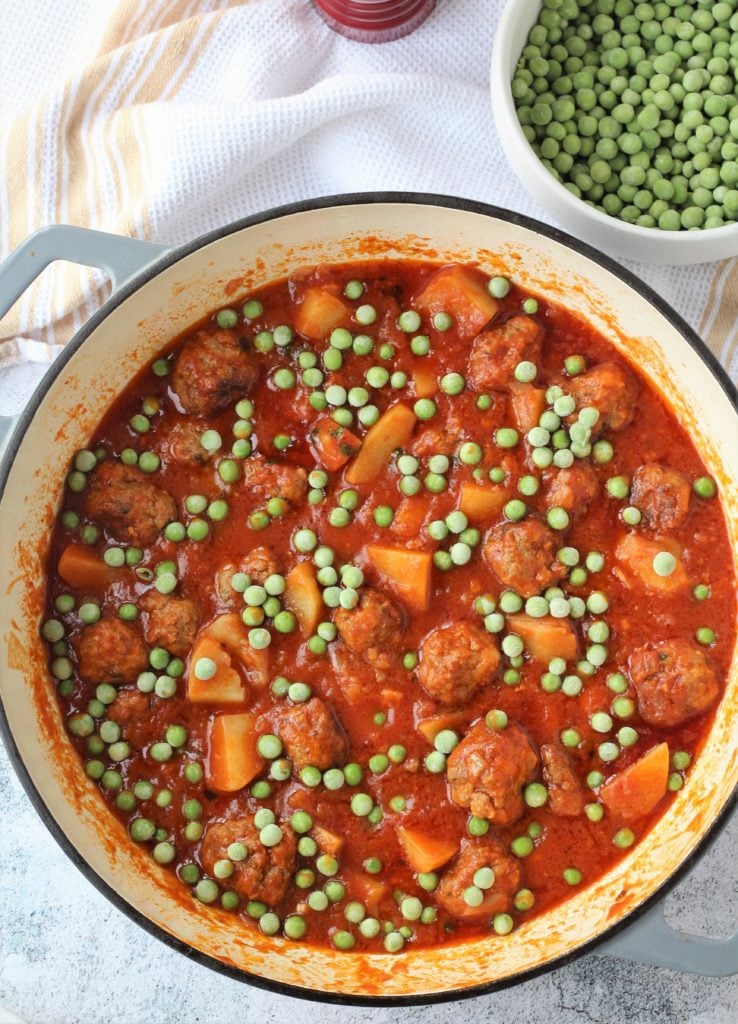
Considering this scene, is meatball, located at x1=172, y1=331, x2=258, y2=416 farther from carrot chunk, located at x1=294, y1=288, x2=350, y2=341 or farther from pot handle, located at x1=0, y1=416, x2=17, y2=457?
pot handle, located at x1=0, y1=416, x2=17, y2=457

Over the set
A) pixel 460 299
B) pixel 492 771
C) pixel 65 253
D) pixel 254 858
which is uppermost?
pixel 65 253

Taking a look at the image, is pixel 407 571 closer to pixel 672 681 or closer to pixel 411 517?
pixel 411 517

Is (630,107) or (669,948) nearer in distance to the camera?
(669,948)

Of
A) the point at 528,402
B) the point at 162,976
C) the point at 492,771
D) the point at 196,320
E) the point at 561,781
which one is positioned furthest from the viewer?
the point at 162,976

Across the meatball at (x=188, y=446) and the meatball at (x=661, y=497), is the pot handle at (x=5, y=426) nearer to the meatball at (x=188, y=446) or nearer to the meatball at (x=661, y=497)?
the meatball at (x=188, y=446)

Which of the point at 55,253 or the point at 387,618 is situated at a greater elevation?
the point at 55,253

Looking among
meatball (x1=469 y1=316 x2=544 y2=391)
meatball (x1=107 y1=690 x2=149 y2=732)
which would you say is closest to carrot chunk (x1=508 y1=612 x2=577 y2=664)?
meatball (x1=469 y1=316 x2=544 y2=391)

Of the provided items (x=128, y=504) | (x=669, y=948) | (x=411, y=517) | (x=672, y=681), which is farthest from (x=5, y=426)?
(x=669, y=948)

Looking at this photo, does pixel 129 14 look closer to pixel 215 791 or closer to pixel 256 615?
pixel 256 615
